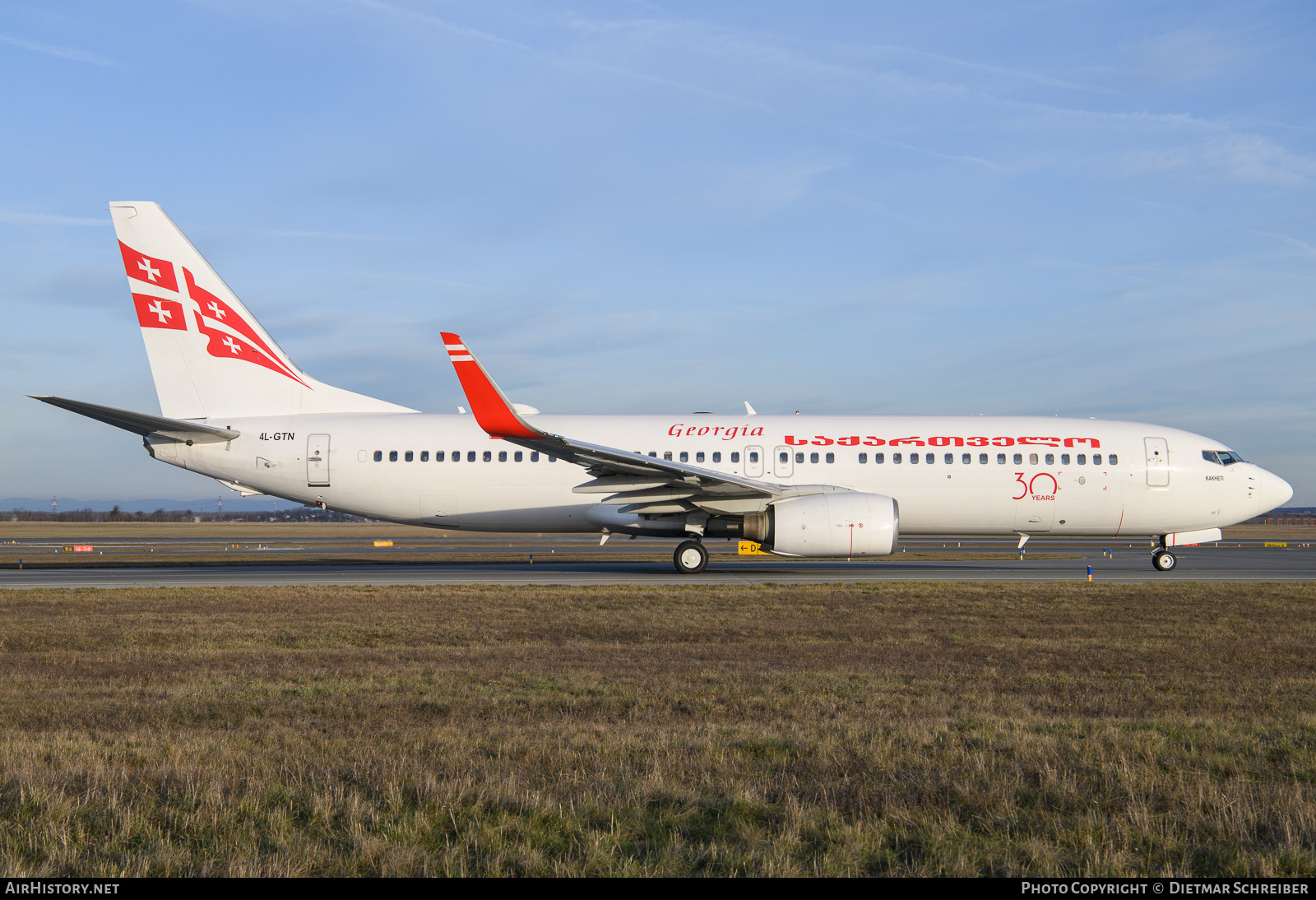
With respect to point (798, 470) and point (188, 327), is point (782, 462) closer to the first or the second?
point (798, 470)

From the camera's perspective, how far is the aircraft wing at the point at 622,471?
719 inches

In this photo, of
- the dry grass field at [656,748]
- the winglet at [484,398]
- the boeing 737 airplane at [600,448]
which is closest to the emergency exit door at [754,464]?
the boeing 737 airplane at [600,448]

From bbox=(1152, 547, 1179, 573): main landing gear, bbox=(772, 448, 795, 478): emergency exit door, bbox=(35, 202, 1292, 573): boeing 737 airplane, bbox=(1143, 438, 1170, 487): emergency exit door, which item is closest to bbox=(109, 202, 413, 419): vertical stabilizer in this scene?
bbox=(35, 202, 1292, 573): boeing 737 airplane

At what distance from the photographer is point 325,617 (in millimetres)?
13312

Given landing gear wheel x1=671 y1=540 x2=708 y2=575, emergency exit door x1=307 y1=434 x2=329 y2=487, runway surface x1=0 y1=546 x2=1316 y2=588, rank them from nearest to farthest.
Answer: runway surface x1=0 y1=546 x2=1316 y2=588 → landing gear wheel x1=671 y1=540 x2=708 y2=575 → emergency exit door x1=307 y1=434 x2=329 y2=487

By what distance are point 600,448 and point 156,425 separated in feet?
33.7

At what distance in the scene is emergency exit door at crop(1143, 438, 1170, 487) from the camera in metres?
22.2

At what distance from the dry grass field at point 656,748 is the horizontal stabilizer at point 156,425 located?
7.39 meters

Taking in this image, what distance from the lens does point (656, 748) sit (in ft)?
19.5

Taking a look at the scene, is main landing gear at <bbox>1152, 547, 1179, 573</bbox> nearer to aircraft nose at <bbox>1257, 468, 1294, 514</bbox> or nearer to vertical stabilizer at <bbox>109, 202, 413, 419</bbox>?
aircraft nose at <bbox>1257, 468, 1294, 514</bbox>

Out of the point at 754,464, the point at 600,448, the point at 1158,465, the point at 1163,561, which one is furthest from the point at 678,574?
the point at 1163,561

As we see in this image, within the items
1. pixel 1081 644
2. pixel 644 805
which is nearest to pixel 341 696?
pixel 644 805

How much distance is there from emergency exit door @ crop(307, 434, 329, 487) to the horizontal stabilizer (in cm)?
176
